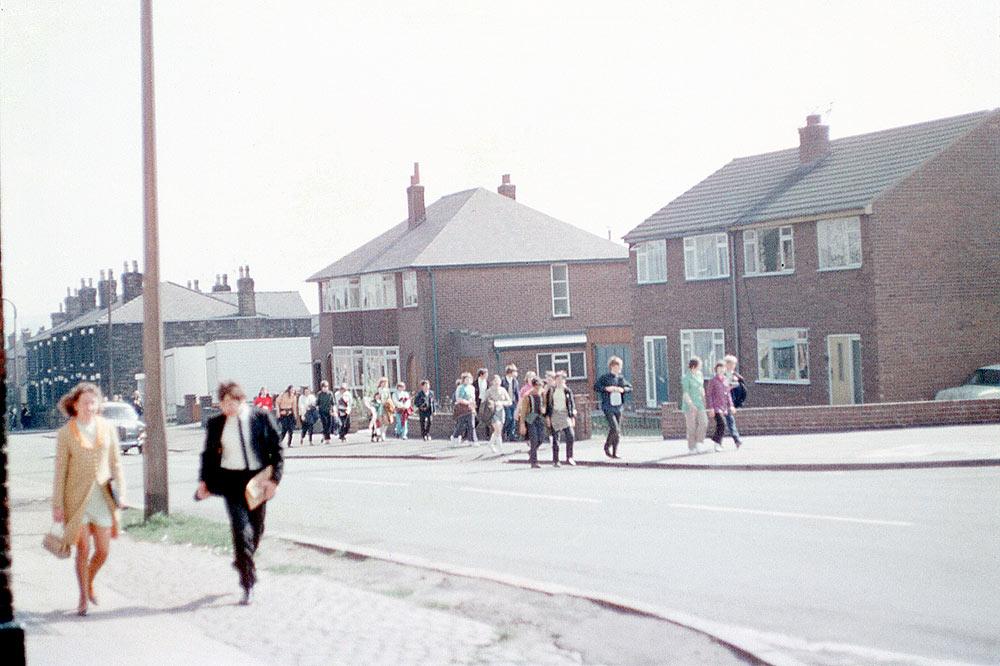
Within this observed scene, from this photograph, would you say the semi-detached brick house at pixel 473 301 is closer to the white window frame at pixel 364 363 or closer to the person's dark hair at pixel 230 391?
the white window frame at pixel 364 363

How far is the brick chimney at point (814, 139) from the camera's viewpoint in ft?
111

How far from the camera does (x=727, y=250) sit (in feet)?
114

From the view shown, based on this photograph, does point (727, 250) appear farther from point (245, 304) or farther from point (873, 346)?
point (245, 304)

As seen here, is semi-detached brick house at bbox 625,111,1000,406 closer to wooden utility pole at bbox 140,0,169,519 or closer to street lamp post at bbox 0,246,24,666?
wooden utility pole at bbox 140,0,169,519

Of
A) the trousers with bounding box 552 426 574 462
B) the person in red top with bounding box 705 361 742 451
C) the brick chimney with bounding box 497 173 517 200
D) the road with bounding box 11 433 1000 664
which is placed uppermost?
the brick chimney with bounding box 497 173 517 200

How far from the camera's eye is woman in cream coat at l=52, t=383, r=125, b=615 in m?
8.14

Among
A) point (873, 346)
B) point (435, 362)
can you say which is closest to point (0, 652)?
point (873, 346)

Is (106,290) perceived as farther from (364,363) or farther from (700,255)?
(364,363)

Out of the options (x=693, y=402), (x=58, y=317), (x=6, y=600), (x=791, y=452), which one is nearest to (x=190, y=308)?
(x=58, y=317)

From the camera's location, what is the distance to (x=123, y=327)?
37.5 feet

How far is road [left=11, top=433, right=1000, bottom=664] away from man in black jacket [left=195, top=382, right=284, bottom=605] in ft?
8.19

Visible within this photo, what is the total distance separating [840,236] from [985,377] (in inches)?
207

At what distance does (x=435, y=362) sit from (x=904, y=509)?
32086mm

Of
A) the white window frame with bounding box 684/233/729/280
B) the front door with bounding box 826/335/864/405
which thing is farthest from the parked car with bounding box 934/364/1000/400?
the white window frame with bounding box 684/233/729/280
